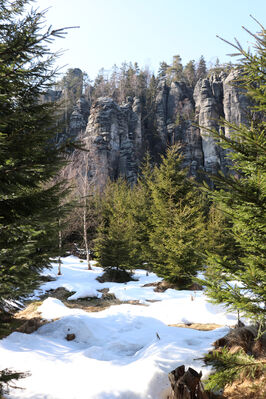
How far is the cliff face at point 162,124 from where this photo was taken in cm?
4597

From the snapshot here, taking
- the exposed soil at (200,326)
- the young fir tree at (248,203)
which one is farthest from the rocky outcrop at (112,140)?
the young fir tree at (248,203)

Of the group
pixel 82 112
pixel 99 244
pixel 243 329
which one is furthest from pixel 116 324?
pixel 82 112

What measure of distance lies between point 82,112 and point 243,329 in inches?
2206

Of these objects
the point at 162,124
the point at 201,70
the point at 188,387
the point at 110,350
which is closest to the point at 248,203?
the point at 188,387

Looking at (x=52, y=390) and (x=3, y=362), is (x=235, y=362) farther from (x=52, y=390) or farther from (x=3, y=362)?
(x=3, y=362)

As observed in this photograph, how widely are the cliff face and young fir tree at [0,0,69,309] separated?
33519mm

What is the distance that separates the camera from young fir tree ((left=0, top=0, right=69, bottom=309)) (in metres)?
3.27

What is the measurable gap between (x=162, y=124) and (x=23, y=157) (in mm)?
57750

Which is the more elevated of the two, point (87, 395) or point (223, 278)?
point (223, 278)

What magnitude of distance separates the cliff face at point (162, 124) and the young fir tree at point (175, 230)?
83.5 ft

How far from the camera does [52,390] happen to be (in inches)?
149

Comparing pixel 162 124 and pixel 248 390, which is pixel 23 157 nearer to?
pixel 248 390

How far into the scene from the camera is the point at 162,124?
58.2m

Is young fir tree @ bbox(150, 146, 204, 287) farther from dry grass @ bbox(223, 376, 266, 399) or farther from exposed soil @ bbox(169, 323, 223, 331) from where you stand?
dry grass @ bbox(223, 376, 266, 399)
